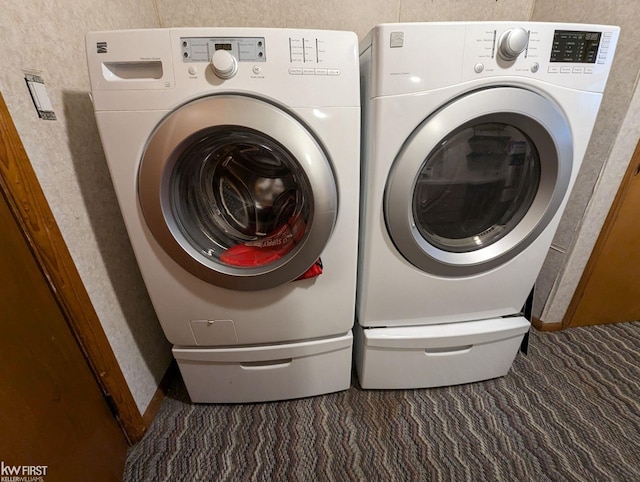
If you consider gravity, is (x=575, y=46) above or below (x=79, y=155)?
above

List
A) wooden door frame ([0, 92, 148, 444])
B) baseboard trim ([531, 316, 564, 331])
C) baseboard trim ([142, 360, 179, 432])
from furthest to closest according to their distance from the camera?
baseboard trim ([531, 316, 564, 331]) < baseboard trim ([142, 360, 179, 432]) < wooden door frame ([0, 92, 148, 444])

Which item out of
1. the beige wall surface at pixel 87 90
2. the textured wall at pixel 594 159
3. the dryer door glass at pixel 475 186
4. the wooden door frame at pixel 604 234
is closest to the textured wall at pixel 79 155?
the beige wall surface at pixel 87 90

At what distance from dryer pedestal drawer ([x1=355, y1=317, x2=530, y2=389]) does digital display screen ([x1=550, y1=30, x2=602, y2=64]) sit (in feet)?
2.28

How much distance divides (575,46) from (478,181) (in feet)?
1.04

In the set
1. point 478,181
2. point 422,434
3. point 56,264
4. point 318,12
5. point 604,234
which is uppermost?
point 318,12

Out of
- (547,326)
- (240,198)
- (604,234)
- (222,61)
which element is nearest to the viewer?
(222,61)

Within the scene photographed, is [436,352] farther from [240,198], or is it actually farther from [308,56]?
[308,56]

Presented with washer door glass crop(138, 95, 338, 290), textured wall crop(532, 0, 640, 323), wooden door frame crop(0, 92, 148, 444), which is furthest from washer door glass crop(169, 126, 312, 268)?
textured wall crop(532, 0, 640, 323)

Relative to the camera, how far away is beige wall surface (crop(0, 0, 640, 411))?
57 centimetres

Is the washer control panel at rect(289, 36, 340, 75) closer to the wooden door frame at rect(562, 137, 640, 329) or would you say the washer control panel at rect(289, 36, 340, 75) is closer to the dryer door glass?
the dryer door glass

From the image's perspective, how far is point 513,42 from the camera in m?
0.56

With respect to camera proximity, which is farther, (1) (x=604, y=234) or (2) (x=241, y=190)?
(1) (x=604, y=234)

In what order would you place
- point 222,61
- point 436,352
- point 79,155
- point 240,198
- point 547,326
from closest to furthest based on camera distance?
point 222,61
point 79,155
point 240,198
point 436,352
point 547,326

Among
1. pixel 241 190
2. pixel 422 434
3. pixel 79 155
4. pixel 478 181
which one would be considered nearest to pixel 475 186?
pixel 478 181
